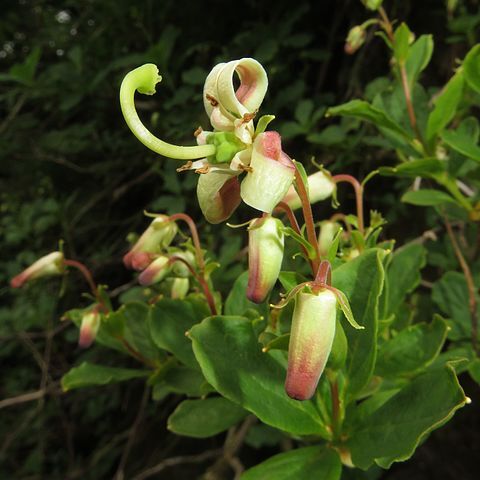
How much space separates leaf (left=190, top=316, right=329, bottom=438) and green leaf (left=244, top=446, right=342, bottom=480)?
0.03 metres

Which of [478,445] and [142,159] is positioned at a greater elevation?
[142,159]

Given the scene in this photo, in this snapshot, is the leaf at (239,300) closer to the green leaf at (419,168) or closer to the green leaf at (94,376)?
the green leaf at (94,376)

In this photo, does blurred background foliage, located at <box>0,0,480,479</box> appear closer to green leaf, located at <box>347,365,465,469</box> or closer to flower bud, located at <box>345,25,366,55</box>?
flower bud, located at <box>345,25,366,55</box>

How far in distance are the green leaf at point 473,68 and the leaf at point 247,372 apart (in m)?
0.50

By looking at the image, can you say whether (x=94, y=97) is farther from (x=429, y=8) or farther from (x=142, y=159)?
(x=429, y=8)

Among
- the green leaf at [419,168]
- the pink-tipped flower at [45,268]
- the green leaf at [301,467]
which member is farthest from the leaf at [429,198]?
the pink-tipped flower at [45,268]

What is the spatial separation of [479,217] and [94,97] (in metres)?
1.40

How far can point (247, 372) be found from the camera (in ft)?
2.19

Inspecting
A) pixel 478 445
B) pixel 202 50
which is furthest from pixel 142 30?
pixel 478 445

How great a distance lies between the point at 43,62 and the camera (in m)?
2.36

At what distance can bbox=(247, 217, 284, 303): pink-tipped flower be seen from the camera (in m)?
0.58

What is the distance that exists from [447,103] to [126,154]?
47.3 inches

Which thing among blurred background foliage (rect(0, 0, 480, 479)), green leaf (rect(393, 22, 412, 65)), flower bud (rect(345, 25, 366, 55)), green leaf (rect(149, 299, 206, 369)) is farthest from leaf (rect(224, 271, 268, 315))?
flower bud (rect(345, 25, 366, 55))

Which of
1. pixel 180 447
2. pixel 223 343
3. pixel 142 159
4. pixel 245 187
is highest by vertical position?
pixel 245 187
